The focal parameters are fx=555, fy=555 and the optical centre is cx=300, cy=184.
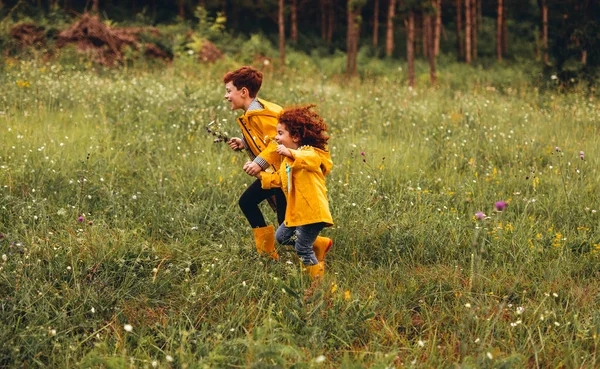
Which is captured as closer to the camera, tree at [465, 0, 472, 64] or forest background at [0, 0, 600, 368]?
forest background at [0, 0, 600, 368]

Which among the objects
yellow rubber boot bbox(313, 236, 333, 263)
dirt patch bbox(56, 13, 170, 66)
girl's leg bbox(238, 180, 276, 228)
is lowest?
yellow rubber boot bbox(313, 236, 333, 263)

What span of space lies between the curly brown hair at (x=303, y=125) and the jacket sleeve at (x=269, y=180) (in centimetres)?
34

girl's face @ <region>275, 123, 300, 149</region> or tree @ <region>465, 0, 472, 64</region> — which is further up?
tree @ <region>465, 0, 472, 64</region>

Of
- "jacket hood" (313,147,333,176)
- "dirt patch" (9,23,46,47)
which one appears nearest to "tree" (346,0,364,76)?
"dirt patch" (9,23,46,47)

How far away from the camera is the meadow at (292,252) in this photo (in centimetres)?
348

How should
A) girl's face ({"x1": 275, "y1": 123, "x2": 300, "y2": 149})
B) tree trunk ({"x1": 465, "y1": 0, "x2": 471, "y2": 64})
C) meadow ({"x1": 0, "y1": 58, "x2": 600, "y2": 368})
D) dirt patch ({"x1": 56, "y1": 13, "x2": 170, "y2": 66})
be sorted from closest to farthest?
meadow ({"x1": 0, "y1": 58, "x2": 600, "y2": 368}), girl's face ({"x1": 275, "y1": 123, "x2": 300, "y2": 149}), dirt patch ({"x1": 56, "y1": 13, "x2": 170, "y2": 66}), tree trunk ({"x1": 465, "y1": 0, "x2": 471, "y2": 64})

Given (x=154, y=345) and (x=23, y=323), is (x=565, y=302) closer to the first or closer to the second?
(x=154, y=345)

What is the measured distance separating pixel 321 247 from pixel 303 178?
0.71 meters

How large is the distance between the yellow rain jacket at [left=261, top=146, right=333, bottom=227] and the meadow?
0.47 metres

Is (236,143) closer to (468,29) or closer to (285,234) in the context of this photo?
(285,234)

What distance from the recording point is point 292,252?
4.92m

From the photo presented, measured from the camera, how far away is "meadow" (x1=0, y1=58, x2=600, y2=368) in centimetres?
348

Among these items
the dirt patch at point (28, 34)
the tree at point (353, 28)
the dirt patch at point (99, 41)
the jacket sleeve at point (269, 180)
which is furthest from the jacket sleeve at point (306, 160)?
the tree at point (353, 28)

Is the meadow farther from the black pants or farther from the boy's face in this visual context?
the boy's face
